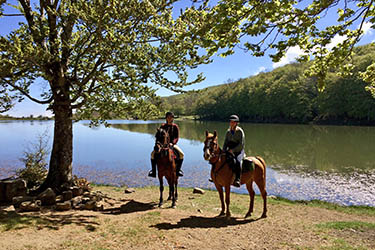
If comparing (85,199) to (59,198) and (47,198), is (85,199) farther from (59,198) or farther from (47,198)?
(47,198)

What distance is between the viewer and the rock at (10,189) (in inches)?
342

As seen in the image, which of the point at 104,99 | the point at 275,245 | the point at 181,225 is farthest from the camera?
the point at 104,99

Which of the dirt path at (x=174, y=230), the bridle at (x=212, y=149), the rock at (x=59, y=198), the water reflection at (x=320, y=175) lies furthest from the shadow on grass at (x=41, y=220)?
the water reflection at (x=320, y=175)

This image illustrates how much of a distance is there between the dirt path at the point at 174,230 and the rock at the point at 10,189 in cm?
122

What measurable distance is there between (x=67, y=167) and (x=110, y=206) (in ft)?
9.13

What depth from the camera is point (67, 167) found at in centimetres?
1043

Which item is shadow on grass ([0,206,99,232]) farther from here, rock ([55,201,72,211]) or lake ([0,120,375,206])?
lake ([0,120,375,206])

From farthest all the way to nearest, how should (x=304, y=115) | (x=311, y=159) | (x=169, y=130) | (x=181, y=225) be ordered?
(x=304, y=115) < (x=311, y=159) < (x=169, y=130) < (x=181, y=225)

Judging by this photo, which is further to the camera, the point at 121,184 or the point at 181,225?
the point at 121,184

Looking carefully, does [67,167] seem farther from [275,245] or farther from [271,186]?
[271,186]

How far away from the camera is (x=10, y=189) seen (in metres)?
8.80

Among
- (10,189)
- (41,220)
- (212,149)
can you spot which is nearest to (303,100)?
(212,149)

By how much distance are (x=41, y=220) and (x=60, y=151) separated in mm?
3907

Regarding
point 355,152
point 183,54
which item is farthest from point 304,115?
point 183,54
